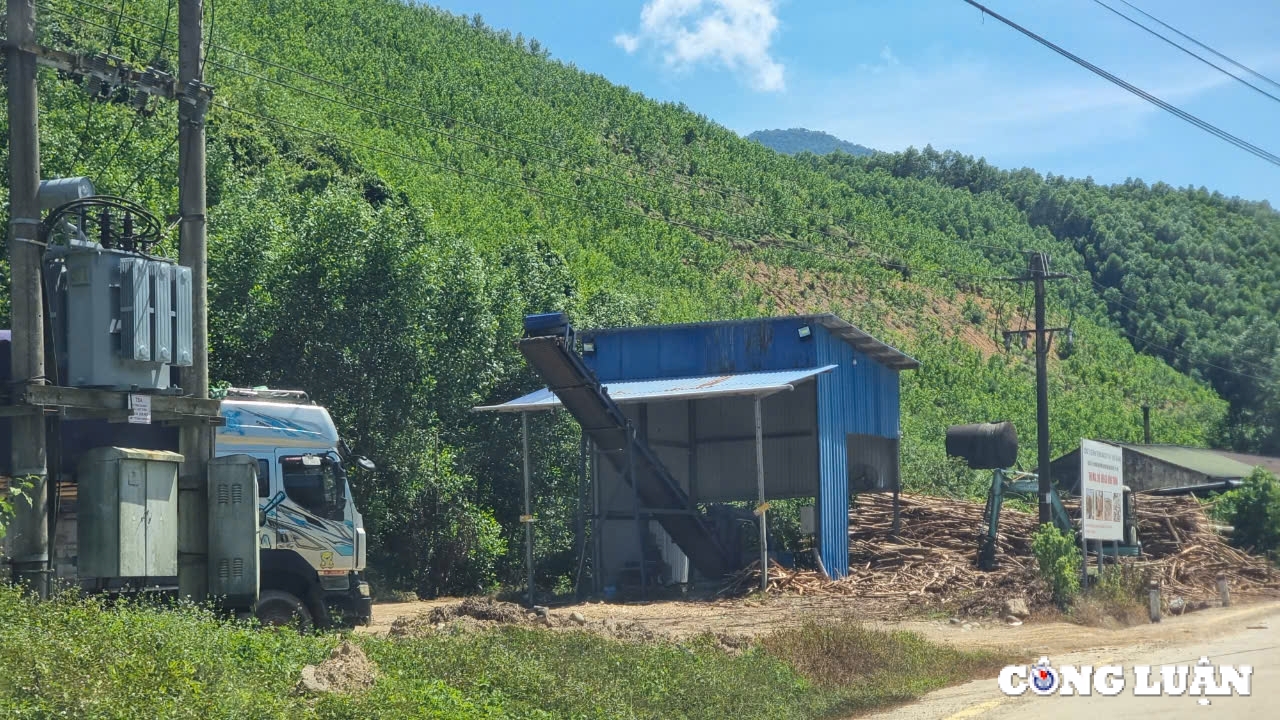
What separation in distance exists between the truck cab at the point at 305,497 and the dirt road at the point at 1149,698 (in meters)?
7.74

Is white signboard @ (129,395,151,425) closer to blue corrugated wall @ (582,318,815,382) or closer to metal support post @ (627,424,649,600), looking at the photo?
metal support post @ (627,424,649,600)

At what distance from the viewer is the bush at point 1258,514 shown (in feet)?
120

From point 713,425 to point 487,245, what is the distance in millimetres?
21284

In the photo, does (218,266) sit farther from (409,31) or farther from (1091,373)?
(409,31)

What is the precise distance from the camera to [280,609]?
54.6ft

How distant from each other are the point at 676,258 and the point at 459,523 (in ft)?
135

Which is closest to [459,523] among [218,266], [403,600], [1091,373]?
[403,600]

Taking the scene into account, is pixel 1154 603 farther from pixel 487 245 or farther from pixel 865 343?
pixel 487 245

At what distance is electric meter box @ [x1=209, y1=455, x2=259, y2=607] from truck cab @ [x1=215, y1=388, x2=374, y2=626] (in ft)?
12.6

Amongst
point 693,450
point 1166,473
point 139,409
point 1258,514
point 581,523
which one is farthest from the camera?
point 1166,473

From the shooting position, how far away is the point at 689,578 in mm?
30359

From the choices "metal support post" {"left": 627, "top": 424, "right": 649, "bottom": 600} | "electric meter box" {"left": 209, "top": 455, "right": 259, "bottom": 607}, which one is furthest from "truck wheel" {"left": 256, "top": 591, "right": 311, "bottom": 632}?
"metal support post" {"left": 627, "top": 424, "right": 649, "bottom": 600}

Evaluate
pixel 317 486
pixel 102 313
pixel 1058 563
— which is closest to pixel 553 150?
pixel 1058 563

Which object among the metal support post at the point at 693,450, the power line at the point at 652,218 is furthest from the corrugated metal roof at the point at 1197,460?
the metal support post at the point at 693,450
